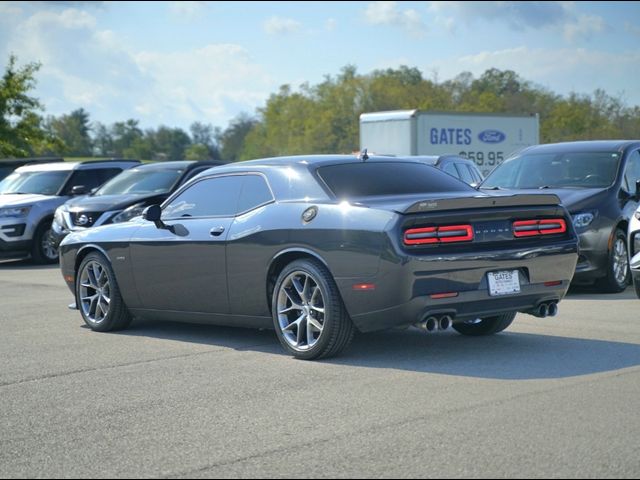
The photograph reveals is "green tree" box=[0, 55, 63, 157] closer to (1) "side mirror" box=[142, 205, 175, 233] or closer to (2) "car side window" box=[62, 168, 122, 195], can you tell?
(2) "car side window" box=[62, 168, 122, 195]

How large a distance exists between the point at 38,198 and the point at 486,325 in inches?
545

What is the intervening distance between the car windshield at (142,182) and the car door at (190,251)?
355 inches

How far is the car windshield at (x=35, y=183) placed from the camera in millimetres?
21719

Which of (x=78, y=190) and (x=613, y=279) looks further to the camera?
(x=78, y=190)

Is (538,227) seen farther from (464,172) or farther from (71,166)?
(71,166)

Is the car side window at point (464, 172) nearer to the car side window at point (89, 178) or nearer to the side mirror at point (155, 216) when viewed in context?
the car side window at point (89, 178)

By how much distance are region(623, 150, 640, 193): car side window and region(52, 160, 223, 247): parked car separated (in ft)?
26.0

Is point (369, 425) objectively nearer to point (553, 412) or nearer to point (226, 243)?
point (553, 412)

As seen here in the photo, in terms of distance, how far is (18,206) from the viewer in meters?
20.5

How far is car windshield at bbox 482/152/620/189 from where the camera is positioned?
1334 cm

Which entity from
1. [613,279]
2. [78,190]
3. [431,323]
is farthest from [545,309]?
[78,190]

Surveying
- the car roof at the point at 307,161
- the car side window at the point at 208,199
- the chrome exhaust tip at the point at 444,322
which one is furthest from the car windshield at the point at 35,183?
the chrome exhaust tip at the point at 444,322

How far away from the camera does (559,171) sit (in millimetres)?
13695

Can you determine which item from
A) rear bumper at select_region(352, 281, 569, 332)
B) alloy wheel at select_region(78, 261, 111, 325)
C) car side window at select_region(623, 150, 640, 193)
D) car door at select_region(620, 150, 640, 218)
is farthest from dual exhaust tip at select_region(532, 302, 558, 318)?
car side window at select_region(623, 150, 640, 193)
